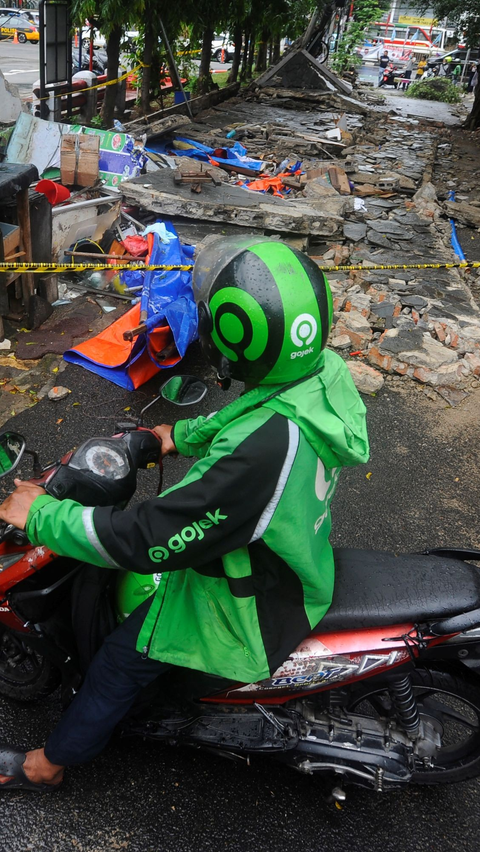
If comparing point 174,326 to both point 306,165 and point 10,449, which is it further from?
point 306,165

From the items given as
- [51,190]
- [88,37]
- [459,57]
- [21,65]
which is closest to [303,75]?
[88,37]

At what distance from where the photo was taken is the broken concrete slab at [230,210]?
24.8 ft

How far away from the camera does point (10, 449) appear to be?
5.96ft

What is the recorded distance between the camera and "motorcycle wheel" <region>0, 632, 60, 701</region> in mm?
2262

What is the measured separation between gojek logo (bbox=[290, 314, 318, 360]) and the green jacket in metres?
0.10

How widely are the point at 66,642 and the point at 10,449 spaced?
0.75 metres

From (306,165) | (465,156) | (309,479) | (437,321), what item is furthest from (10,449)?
(465,156)

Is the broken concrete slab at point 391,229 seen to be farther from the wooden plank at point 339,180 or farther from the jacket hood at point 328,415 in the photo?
the jacket hood at point 328,415

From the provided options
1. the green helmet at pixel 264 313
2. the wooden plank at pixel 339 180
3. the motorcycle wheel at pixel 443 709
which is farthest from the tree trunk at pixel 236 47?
the motorcycle wheel at pixel 443 709

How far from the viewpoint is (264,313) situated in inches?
62.2

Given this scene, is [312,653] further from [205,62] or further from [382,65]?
[382,65]

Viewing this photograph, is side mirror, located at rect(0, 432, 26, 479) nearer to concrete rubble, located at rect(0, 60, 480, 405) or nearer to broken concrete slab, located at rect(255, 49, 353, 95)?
concrete rubble, located at rect(0, 60, 480, 405)

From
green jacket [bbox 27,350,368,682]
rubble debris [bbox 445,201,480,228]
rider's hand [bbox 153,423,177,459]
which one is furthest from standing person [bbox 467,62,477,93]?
green jacket [bbox 27,350,368,682]

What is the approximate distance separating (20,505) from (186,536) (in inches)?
19.1
